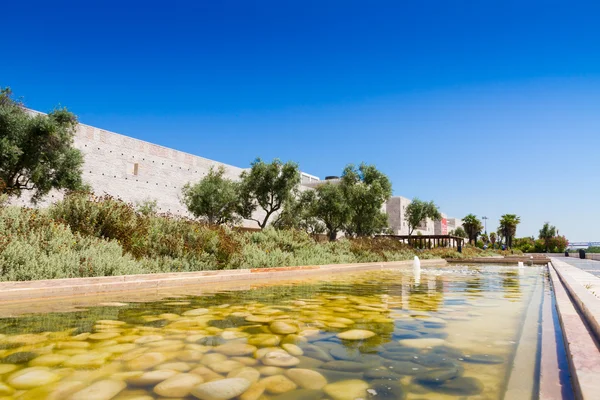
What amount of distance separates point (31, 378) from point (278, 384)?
4.89 feet

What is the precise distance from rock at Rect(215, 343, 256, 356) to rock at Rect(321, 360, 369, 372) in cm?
63

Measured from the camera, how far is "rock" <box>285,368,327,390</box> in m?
2.34

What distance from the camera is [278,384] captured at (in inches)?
92.3

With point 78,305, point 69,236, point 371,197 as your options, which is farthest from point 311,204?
point 78,305

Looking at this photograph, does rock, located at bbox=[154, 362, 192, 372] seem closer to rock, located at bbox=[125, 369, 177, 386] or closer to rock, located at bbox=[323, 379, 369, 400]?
rock, located at bbox=[125, 369, 177, 386]

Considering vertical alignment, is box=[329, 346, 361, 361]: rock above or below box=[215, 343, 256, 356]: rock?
above

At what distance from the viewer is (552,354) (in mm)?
2906

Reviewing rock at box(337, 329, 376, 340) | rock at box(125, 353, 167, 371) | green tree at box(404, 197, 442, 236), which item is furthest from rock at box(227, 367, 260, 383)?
green tree at box(404, 197, 442, 236)

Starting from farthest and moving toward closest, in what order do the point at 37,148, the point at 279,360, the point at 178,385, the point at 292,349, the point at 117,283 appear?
the point at 37,148
the point at 117,283
the point at 292,349
the point at 279,360
the point at 178,385

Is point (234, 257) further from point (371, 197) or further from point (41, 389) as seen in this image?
point (371, 197)

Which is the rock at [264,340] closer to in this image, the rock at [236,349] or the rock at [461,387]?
the rock at [236,349]

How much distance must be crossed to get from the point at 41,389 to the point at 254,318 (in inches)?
95.2

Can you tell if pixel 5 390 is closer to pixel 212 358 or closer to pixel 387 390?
pixel 212 358

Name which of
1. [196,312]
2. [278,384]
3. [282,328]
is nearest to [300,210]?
[196,312]
